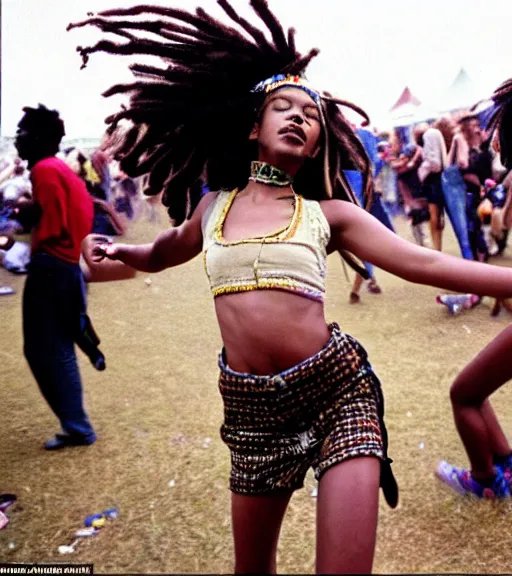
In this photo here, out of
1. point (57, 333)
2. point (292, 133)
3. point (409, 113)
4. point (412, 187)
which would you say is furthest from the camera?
point (409, 113)

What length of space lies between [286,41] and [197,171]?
1.75 ft

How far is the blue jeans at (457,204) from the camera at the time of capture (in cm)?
565

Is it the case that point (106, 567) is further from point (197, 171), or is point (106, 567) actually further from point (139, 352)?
point (139, 352)

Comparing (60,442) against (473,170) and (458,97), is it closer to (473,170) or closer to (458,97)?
(473,170)

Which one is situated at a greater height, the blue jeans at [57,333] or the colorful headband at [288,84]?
the colorful headband at [288,84]

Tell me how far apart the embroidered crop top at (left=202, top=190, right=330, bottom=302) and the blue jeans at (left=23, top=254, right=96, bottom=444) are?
1.37 metres

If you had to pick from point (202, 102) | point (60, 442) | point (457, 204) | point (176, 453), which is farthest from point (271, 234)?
point (457, 204)

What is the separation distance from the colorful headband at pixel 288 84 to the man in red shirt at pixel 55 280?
1271 mm

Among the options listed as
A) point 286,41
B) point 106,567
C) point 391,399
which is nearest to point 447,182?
point 391,399

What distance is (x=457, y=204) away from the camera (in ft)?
19.1

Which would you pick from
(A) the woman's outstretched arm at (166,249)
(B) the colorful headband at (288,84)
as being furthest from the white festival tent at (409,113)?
(A) the woman's outstretched arm at (166,249)

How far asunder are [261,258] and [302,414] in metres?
0.44

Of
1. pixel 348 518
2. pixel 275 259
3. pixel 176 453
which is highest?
pixel 275 259

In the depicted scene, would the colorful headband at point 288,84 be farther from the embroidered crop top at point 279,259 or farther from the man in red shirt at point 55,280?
the man in red shirt at point 55,280
